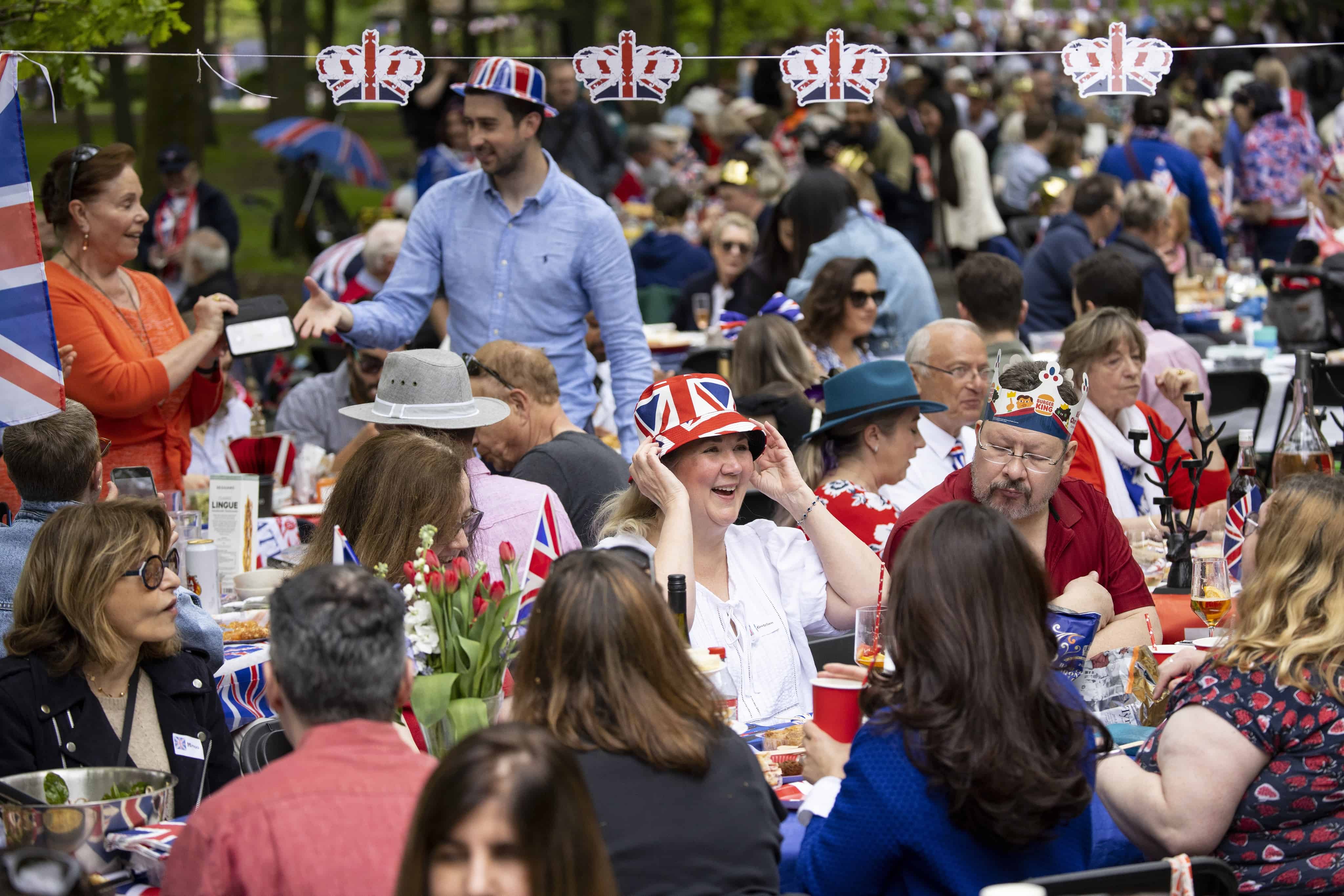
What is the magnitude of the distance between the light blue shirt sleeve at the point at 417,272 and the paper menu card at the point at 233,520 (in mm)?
1136

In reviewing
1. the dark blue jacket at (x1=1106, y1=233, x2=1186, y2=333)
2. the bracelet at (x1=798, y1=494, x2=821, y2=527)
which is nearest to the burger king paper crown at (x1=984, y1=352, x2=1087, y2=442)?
the bracelet at (x1=798, y1=494, x2=821, y2=527)

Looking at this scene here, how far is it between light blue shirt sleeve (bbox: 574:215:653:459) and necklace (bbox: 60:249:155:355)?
5.65ft

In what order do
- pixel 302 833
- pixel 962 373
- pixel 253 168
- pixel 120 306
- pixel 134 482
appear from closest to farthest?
pixel 302 833, pixel 134 482, pixel 120 306, pixel 962 373, pixel 253 168

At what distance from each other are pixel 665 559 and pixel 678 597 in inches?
26.6

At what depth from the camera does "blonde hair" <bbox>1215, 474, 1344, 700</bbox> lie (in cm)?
297

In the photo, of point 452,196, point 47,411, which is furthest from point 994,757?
point 452,196

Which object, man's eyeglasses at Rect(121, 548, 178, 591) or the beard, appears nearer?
man's eyeglasses at Rect(121, 548, 178, 591)

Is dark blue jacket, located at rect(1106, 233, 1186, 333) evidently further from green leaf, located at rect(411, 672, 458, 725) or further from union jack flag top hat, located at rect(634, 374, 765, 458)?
green leaf, located at rect(411, 672, 458, 725)

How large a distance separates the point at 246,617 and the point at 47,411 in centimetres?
95

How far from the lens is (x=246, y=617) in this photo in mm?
4695

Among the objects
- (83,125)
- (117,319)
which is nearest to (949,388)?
(117,319)

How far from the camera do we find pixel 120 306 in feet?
18.5

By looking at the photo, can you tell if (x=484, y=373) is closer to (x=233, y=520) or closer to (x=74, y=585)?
(x=233, y=520)

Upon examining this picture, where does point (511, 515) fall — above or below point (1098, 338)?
below
